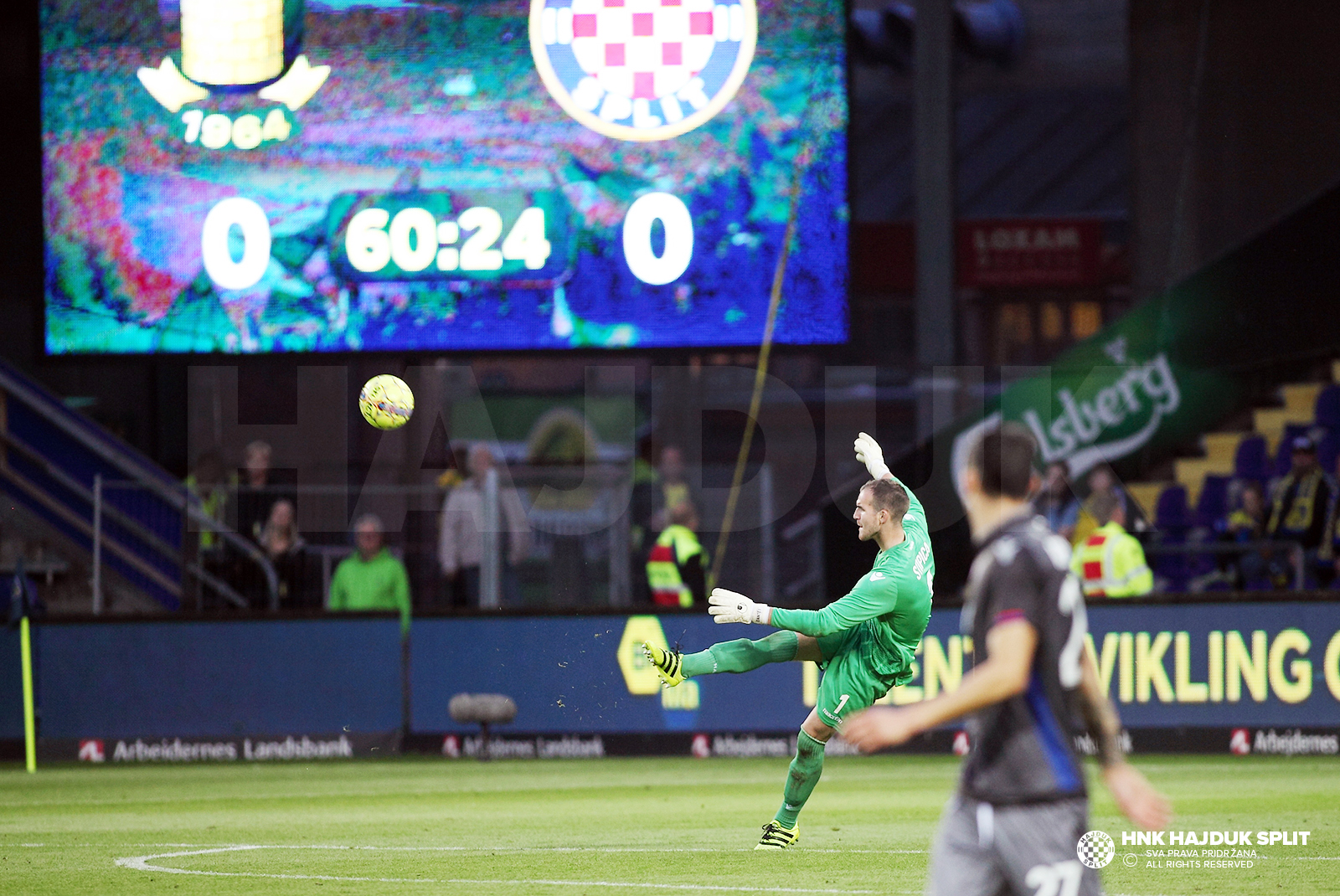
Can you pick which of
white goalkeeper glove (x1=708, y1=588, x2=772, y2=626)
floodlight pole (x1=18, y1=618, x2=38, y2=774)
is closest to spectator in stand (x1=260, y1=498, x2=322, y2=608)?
floodlight pole (x1=18, y1=618, x2=38, y2=774)

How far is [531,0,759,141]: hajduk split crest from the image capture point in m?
17.9

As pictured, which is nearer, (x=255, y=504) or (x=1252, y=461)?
(x=255, y=504)

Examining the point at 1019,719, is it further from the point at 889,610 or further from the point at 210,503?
the point at 210,503

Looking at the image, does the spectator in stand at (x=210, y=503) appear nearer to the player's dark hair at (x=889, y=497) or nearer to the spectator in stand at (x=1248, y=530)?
the spectator in stand at (x=1248, y=530)

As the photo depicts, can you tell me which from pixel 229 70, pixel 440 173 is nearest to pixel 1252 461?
pixel 440 173

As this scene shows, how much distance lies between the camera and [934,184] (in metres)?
20.7

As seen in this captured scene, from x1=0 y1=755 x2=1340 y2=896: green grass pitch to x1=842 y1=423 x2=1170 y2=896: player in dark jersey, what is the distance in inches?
6.7

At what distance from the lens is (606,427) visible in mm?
31250

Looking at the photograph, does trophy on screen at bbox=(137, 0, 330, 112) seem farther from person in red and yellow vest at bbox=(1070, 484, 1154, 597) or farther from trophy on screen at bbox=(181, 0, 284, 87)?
person in red and yellow vest at bbox=(1070, 484, 1154, 597)

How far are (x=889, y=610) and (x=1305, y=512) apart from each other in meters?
9.99

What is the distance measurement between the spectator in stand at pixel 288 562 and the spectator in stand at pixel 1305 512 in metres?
9.37

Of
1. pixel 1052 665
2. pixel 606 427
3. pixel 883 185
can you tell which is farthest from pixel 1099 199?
pixel 1052 665

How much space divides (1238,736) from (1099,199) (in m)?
33.2

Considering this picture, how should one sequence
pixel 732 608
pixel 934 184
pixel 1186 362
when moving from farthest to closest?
pixel 1186 362 → pixel 934 184 → pixel 732 608
